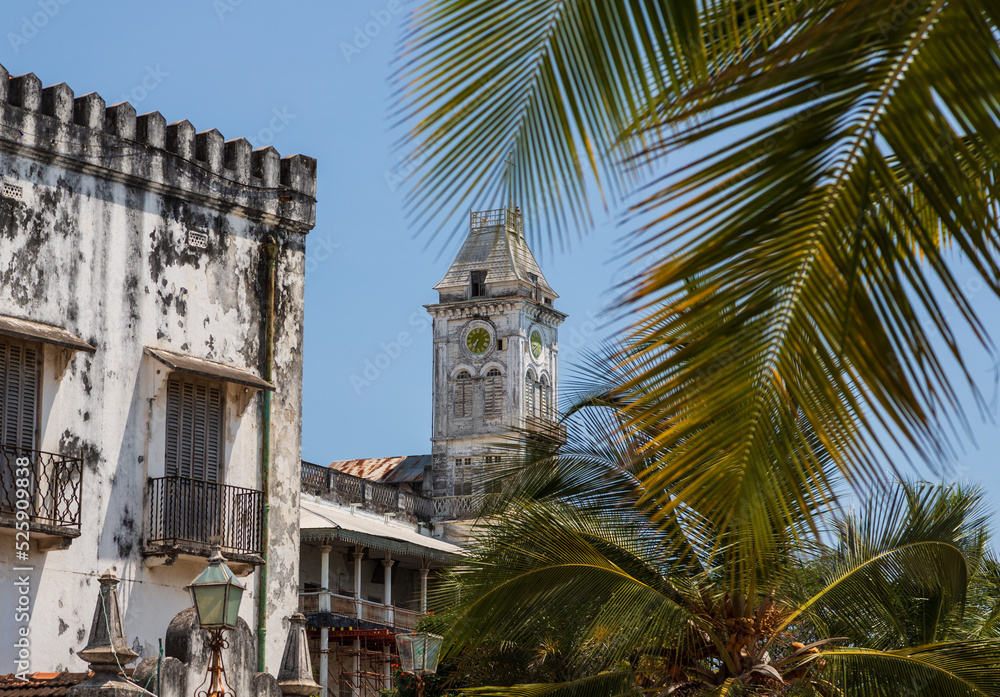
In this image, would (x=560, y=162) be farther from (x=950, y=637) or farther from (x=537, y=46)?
(x=950, y=637)

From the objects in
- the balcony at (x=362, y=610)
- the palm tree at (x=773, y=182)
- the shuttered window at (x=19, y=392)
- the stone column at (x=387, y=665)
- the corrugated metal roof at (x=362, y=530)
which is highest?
the corrugated metal roof at (x=362, y=530)

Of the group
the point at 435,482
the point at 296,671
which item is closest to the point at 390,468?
the point at 435,482

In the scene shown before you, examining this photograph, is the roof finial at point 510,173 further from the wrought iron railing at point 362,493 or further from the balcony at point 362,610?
the wrought iron railing at point 362,493

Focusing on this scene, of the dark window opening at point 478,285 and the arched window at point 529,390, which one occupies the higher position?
the dark window opening at point 478,285

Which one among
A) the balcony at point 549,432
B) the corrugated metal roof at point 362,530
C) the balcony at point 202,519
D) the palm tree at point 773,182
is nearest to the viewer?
the palm tree at point 773,182

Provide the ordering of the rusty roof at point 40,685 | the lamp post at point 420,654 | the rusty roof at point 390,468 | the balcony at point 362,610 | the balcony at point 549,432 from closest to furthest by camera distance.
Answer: the rusty roof at point 40,685, the balcony at point 549,432, the lamp post at point 420,654, the balcony at point 362,610, the rusty roof at point 390,468

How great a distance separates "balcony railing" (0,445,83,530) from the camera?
1413cm

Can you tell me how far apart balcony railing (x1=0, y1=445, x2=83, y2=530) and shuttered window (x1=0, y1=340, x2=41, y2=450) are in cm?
16

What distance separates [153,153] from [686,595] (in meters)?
8.86

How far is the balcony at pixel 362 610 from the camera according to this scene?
28688mm

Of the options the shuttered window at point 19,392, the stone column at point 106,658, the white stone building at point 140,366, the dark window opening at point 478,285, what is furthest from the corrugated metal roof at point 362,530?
the stone column at point 106,658

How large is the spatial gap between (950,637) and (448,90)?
9317 mm

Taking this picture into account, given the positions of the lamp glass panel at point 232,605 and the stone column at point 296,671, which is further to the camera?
the stone column at point 296,671

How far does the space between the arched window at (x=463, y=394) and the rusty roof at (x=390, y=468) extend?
7.68 ft
